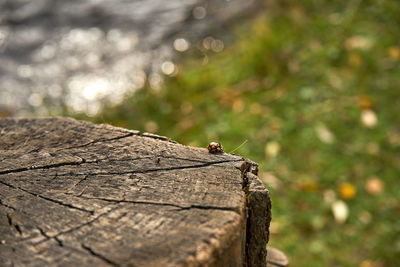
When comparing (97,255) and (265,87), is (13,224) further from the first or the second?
(265,87)

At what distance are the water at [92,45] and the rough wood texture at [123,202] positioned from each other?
9.29 feet

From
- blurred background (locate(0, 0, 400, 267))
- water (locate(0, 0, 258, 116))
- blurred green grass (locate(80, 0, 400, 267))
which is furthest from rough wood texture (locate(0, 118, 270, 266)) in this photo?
water (locate(0, 0, 258, 116))

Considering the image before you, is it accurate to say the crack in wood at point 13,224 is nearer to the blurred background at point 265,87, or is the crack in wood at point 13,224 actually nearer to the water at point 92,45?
the blurred background at point 265,87

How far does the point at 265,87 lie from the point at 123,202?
302 cm

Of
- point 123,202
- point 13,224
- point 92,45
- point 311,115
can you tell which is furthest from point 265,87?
point 13,224

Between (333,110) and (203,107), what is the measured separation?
1.20m

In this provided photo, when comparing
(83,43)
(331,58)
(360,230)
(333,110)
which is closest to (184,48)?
(83,43)

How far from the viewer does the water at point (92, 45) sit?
462cm

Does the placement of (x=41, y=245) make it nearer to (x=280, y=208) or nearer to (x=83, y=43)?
(x=280, y=208)

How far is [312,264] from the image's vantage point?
2.67 metres

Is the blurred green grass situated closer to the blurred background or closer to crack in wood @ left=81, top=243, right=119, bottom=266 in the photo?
the blurred background

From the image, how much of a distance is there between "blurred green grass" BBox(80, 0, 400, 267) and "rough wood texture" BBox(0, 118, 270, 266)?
1.50 metres

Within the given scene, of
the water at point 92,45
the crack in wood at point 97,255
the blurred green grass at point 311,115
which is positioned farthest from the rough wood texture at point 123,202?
the water at point 92,45

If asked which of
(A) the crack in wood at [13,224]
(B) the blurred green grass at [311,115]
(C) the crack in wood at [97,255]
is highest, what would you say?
(B) the blurred green grass at [311,115]
